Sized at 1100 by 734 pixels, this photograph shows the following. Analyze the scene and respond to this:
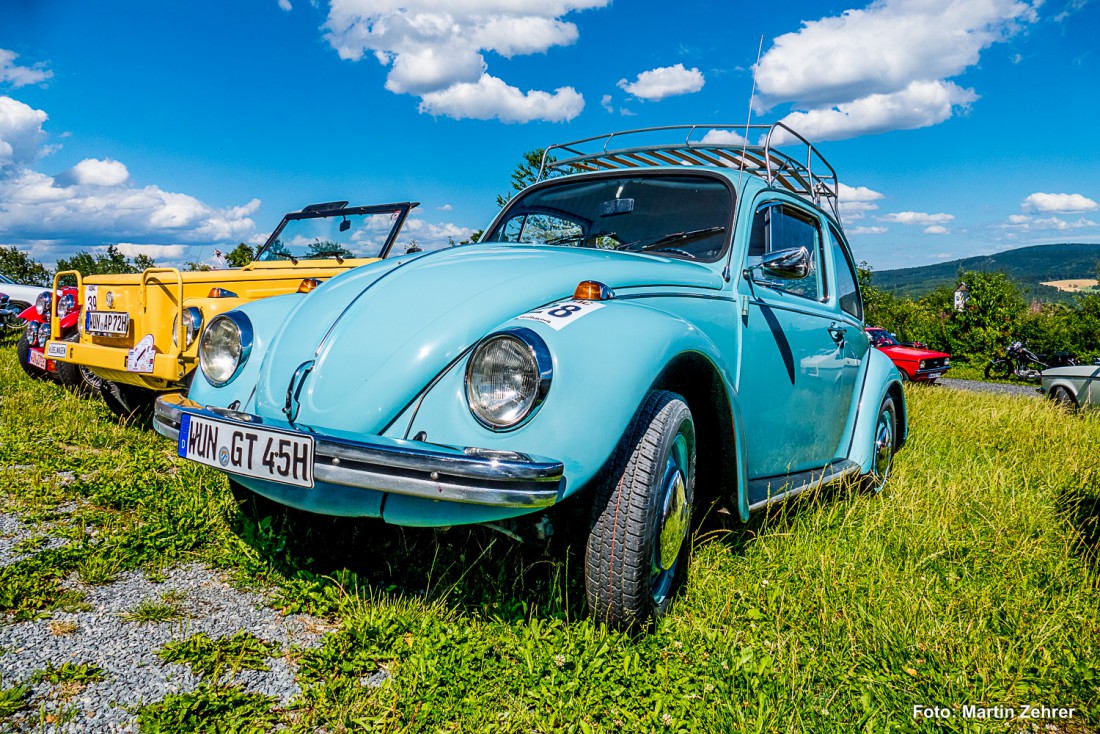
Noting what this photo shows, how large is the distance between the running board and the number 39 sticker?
1092mm

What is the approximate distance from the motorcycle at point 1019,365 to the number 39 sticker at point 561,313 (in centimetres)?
2142

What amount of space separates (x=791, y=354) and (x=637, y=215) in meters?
0.96

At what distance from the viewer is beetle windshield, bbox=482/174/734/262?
313cm

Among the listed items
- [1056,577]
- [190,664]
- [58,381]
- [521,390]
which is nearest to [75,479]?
[190,664]

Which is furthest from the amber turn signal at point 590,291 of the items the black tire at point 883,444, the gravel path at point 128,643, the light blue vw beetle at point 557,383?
the black tire at point 883,444

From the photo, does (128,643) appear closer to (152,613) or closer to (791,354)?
(152,613)

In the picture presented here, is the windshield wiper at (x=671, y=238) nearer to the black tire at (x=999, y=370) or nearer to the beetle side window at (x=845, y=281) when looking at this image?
the beetle side window at (x=845, y=281)

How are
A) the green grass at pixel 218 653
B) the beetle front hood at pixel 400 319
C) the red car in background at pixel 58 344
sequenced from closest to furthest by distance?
the green grass at pixel 218 653 < the beetle front hood at pixel 400 319 < the red car in background at pixel 58 344

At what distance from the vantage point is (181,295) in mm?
4387

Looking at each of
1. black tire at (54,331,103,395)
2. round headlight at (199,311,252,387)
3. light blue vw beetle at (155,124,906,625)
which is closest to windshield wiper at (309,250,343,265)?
black tire at (54,331,103,395)

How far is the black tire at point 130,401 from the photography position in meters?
5.24

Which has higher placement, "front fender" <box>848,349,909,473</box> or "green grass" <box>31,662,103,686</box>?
"front fender" <box>848,349,909,473</box>

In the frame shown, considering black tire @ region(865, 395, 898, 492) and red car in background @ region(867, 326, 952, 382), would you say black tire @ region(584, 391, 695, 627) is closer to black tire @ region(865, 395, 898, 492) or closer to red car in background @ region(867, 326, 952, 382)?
black tire @ region(865, 395, 898, 492)

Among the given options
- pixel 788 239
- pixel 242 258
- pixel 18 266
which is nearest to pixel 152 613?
pixel 788 239
